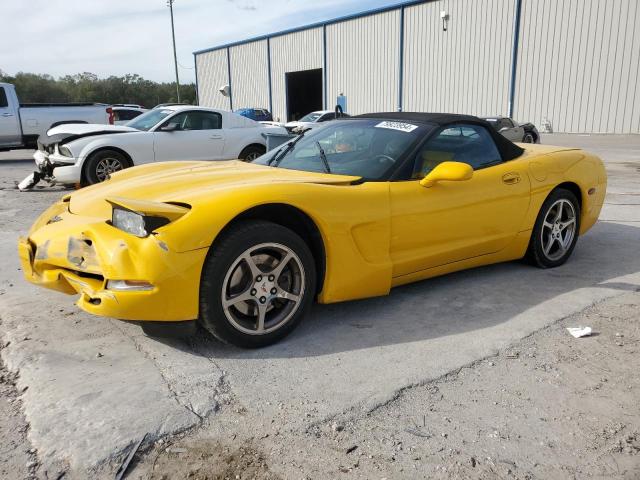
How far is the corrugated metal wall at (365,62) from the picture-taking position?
2842cm

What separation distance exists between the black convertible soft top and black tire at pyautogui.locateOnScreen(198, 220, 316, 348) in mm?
1524

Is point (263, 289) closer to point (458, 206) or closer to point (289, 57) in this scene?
point (458, 206)

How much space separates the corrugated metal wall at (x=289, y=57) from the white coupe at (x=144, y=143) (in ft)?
82.2

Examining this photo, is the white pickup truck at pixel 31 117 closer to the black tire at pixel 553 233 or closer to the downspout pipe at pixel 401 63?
the black tire at pixel 553 233

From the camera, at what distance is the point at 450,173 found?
3248 millimetres

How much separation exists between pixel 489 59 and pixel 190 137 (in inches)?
744

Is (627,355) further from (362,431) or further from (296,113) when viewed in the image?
(296,113)

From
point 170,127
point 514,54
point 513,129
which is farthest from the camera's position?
point 514,54

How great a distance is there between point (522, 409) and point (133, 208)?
2021 mm

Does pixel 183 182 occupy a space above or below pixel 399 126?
below

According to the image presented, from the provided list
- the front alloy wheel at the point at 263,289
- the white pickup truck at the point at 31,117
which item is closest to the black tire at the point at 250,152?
the white pickup truck at the point at 31,117

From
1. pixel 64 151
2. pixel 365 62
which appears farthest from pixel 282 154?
pixel 365 62

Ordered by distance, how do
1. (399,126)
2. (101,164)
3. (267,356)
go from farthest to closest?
(101,164), (399,126), (267,356)

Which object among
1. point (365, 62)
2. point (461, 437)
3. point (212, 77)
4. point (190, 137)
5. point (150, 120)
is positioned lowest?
point (461, 437)
